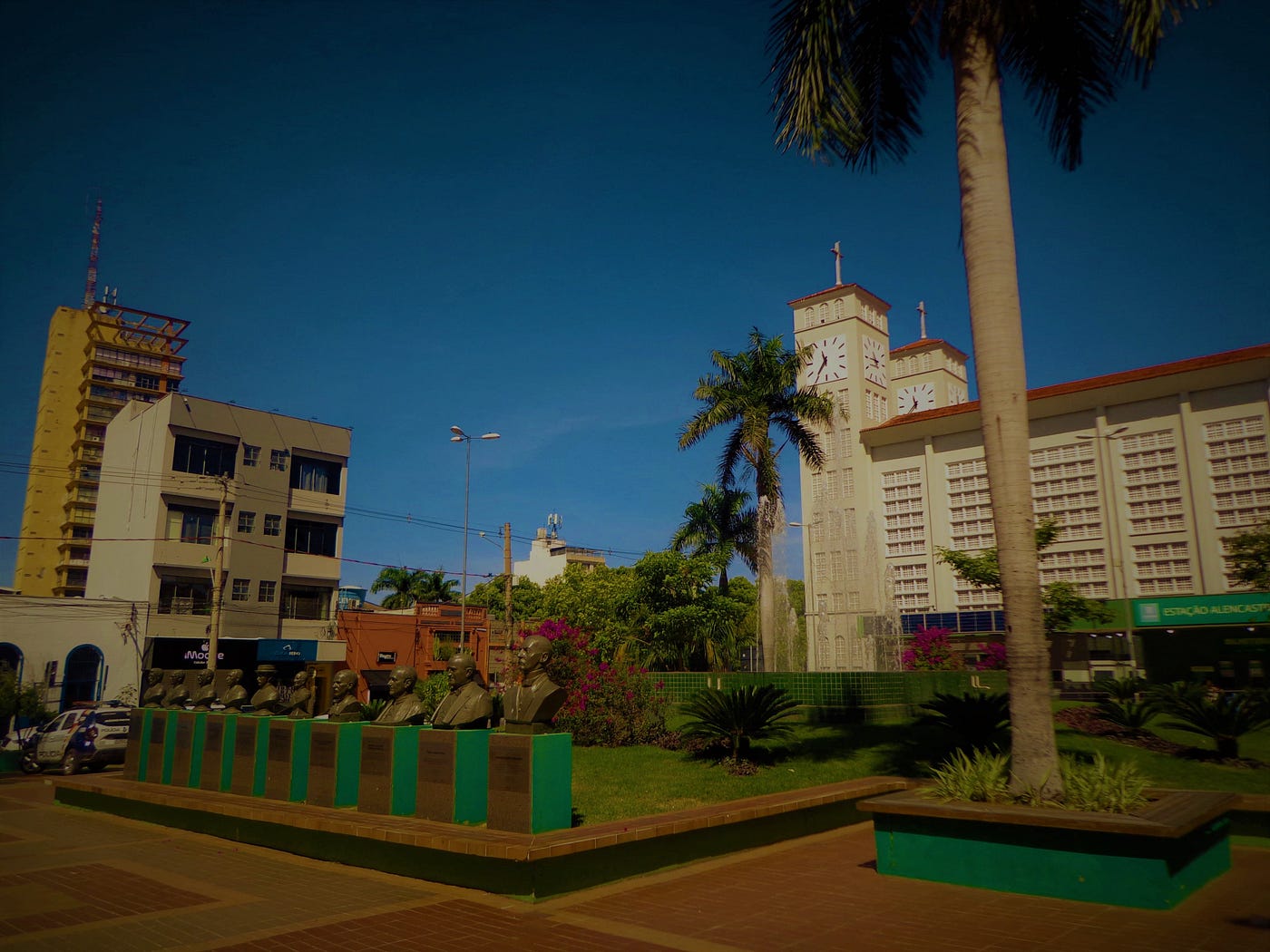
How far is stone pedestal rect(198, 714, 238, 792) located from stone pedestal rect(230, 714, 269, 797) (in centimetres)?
15

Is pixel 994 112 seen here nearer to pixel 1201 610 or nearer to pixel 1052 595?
pixel 1052 595

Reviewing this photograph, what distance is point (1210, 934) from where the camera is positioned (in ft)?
18.8

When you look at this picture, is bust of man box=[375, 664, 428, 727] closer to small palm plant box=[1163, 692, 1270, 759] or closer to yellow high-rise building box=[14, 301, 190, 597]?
small palm plant box=[1163, 692, 1270, 759]

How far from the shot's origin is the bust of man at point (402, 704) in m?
9.92

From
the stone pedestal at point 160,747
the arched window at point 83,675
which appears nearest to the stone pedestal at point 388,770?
the stone pedestal at point 160,747

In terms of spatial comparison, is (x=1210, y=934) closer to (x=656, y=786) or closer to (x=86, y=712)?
(x=656, y=786)

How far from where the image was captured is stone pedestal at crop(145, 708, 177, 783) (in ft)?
44.3

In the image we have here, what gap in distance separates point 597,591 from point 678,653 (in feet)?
71.6

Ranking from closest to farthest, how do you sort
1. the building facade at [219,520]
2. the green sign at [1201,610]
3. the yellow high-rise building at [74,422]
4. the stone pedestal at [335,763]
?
the stone pedestal at [335,763], the green sign at [1201,610], the building facade at [219,520], the yellow high-rise building at [74,422]

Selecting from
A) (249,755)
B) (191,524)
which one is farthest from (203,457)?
(249,755)

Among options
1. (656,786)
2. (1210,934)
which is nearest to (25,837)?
(656,786)

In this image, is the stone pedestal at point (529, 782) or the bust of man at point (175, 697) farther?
the bust of man at point (175, 697)

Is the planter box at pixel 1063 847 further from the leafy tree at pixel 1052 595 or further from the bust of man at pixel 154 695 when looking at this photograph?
the leafy tree at pixel 1052 595

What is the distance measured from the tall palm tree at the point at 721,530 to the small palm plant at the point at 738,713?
52.5 feet
